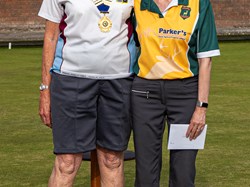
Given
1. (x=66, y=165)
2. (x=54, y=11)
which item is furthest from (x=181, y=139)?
(x=54, y=11)

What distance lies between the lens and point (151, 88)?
18.1 ft

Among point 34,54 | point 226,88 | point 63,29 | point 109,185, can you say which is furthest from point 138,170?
point 34,54

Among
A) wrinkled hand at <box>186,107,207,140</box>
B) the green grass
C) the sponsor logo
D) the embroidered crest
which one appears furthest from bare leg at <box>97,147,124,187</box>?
the green grass

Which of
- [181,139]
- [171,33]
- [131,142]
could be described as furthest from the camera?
[131,142]

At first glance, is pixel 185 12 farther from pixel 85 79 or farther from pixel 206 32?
pixel 85 79

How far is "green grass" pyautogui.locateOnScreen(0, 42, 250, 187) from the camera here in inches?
317

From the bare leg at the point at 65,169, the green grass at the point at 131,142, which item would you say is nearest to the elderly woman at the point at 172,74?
the bare leg at the point at 65,169

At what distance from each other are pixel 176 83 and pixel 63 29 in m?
0.76

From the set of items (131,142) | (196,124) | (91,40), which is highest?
(91,40)

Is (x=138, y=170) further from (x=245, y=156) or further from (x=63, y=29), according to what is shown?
(x=245, y=156)

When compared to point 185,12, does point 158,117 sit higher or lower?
lower

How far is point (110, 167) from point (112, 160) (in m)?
0.05

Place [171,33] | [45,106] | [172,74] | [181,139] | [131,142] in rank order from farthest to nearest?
[131,142], [45,106], [181,139], [172,74], [171,33]

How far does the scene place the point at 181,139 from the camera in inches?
221
